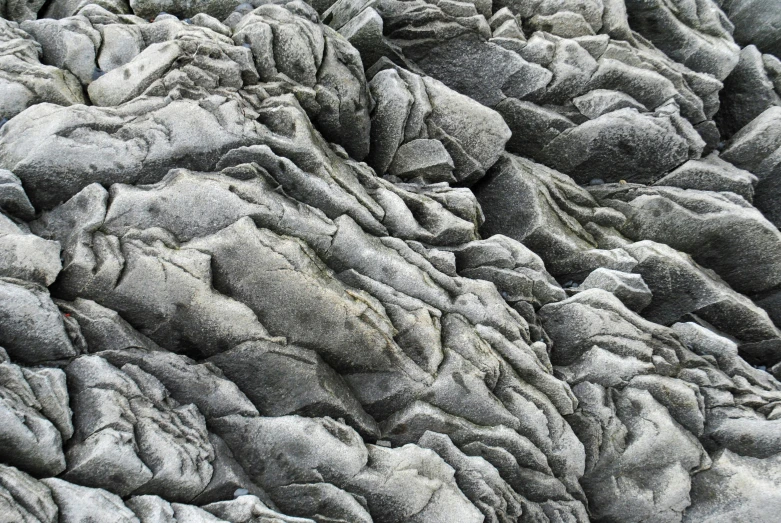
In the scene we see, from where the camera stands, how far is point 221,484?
42.5 feet

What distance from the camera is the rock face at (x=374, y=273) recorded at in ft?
44.3

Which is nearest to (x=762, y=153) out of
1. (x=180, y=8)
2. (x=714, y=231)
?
(x=714, y=231)

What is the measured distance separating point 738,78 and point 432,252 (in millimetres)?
19328

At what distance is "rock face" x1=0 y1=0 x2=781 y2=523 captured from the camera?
1350cm

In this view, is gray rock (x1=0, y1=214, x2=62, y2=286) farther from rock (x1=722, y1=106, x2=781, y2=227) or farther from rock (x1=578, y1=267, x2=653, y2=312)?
rock (x1=722, y1=106, x2=781, y2=227)

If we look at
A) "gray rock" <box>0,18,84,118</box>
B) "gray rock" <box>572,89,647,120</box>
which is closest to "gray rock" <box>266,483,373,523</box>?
"gray rock" <box>0,18,84,118</box>

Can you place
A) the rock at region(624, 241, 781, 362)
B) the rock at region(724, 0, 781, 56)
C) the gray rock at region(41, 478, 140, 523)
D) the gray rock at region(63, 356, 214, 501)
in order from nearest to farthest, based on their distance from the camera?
the gray rock at region(41, 478, 140, 523) → the gray rock at region(63, 356, 214, 501) → the rock at region(624, 241, 781, 362) → the rock at region(724, 0, 781, 56)

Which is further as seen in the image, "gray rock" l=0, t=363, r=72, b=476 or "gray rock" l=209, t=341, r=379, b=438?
"gray rock" l=209, t=341, r=379, b=438

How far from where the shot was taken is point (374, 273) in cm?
1694

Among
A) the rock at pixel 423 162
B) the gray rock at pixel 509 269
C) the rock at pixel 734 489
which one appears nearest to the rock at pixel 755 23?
the rock at pixel 423 162

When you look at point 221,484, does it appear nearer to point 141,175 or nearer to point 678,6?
point 141,175

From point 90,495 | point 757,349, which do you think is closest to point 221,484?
point 90,495

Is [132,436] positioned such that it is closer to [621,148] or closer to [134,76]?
[134,76]

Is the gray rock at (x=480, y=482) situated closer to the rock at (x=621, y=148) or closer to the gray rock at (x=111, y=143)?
the gray rock at (x=111, y=143)
